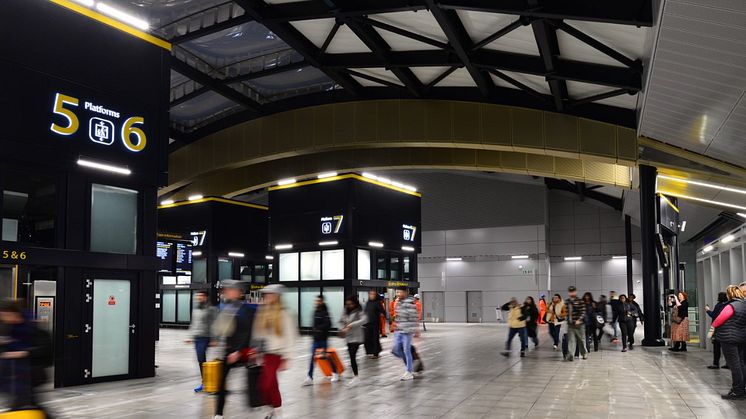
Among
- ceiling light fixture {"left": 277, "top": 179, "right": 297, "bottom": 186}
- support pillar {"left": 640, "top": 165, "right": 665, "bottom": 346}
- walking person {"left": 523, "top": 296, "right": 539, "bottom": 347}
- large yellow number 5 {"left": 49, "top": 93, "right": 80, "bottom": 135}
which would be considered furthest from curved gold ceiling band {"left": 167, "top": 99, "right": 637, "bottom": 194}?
large yellow number 5 {"left": 49, "top": 93, "right": 80, "bottom": 135}

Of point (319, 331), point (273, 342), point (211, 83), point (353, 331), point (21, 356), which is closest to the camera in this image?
point (21, 356)

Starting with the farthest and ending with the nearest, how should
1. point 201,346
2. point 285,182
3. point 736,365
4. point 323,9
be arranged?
point 285,182, point 323,9, point 201,346, point 736,365

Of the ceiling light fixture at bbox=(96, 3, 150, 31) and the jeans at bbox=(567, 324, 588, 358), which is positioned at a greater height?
the ceiling light fixture at bbox=(96, 3, 150, 31)

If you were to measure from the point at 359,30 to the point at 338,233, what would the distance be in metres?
11.0

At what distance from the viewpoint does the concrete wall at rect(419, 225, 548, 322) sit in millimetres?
41000

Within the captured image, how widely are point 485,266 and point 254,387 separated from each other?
36690mm

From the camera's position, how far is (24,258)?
10883 mm

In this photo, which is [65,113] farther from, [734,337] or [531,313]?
[531,313]

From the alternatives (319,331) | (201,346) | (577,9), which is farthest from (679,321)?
(201,346)

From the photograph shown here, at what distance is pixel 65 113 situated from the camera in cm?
1176

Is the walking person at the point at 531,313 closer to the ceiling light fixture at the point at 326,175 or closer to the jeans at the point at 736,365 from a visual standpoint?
the jeans at the point at 736,365

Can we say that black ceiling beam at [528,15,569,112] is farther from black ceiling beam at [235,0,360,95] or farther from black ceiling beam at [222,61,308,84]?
black ceiling beam at [222,61,308,84]

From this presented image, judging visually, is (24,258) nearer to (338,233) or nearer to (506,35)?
(506,35)

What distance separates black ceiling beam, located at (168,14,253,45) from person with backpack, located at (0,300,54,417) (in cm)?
1416
